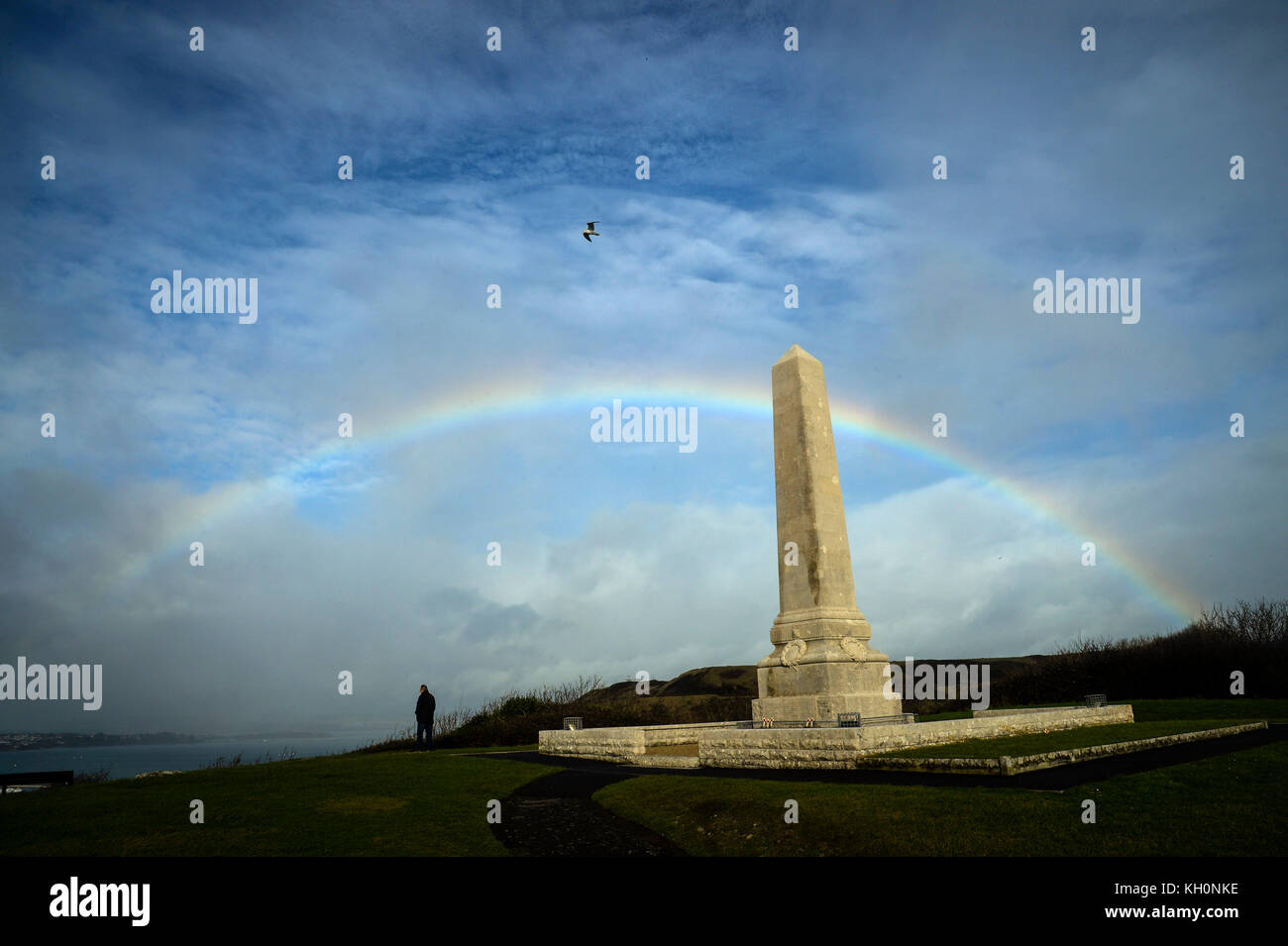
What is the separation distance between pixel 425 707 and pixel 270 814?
1251 centimetres

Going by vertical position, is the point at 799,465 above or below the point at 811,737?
above

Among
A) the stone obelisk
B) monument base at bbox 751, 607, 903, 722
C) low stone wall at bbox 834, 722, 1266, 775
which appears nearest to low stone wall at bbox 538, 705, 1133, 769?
low stone wall at bbox 834, 722, 1266, 775

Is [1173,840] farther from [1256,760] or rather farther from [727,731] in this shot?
[727,731]

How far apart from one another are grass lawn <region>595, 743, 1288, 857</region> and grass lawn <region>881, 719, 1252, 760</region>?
2.25m

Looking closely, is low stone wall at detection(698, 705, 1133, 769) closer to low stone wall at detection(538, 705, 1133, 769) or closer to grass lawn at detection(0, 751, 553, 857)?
low stone wall at detection(538, 705, 1133, 769)

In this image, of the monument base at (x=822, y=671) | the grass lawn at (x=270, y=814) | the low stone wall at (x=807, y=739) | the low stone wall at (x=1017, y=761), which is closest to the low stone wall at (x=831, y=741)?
the low stone wall at (x=807, y=739)

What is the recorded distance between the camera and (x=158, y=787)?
14.1 meters

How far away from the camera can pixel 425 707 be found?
23.6 m

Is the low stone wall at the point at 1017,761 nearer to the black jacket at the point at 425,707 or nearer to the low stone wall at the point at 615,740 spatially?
the low stone wall at the point at 615,740

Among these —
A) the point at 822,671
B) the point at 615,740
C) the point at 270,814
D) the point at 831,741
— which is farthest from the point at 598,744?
the point at 270,814

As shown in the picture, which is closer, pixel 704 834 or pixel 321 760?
pixel 704 834
